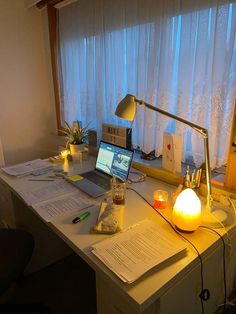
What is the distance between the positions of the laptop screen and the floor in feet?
2.74

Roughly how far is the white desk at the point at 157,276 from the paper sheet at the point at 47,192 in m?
0.24

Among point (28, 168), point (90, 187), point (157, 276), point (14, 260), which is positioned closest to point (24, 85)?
point (28, 168)

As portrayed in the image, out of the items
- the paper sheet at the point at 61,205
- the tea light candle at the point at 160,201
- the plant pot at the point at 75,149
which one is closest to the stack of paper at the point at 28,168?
the plant pot at the point at 75,149

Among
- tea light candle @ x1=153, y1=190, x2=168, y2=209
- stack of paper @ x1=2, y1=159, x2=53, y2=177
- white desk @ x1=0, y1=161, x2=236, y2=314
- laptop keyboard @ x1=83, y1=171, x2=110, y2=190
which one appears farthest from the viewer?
stack of paper @ x1=2, y1=159, x2=53, y2=177

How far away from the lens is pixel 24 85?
242cm

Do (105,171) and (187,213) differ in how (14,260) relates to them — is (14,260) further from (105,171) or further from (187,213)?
(187,213)

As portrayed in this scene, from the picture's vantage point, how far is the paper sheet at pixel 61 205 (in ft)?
3.76

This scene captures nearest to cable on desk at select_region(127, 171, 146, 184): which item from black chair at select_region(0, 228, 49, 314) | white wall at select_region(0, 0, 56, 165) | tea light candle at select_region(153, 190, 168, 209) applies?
tea light candle at select_region(153, 190, 168, 209)

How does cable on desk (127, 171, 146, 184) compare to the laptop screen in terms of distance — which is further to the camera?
cable on desk (127, 171, 146, 184)

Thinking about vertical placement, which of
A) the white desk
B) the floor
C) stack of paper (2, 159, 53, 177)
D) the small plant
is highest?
the small plant

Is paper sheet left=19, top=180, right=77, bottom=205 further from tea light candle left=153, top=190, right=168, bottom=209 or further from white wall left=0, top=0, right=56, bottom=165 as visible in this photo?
white wall left=0, top=0, right=56, bottom=165

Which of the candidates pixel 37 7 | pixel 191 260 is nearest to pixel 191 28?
pixel 191 260

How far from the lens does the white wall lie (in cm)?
223

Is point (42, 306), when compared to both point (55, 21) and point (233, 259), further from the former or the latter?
point (55, 21)
